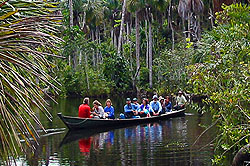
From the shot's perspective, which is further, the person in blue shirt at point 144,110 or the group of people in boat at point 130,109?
the person in blue shirt at point 144,110

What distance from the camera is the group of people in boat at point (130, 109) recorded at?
747 inches

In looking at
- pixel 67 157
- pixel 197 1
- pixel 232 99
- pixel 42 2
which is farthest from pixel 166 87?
pixel 42 2

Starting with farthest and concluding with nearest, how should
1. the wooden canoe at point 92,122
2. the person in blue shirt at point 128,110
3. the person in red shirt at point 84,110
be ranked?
1. the person in blue shirt at point 128,110
2. the person in red shirt at point 84,110
3. the wooden canoe at point 92,122

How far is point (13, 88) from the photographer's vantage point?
4676mm

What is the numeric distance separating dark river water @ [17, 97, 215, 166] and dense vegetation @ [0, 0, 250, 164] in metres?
0.79

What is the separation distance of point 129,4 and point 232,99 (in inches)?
1229

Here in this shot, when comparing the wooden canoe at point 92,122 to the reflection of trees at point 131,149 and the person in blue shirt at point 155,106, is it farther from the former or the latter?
the person in blue shirt at point 155,106

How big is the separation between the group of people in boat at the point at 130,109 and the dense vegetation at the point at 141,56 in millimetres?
2145

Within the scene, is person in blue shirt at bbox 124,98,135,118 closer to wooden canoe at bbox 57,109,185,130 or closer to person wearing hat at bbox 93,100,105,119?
wooden canoe at bbox 57,109,185,130

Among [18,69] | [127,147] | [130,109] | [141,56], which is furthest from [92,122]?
[141,56]

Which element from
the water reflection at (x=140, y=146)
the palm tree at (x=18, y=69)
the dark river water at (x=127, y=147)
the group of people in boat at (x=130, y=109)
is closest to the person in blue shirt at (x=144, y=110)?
the group of people in boat at (x=130, y=109)

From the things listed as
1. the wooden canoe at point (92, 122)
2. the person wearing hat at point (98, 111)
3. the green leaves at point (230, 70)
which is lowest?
the wooden canoe at point (92, 122)

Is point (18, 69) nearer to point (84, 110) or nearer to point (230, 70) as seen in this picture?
point (230, 70)

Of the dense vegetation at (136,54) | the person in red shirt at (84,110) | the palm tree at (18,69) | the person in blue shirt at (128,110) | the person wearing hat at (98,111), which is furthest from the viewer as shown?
the dense vegetation at (136,54)
